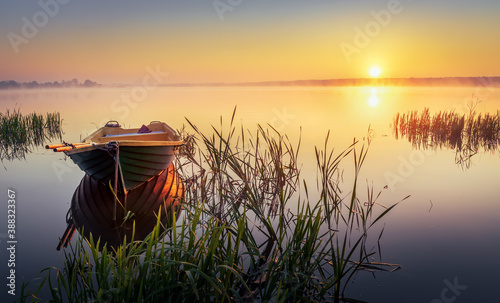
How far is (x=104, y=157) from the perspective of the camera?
21.5 ft

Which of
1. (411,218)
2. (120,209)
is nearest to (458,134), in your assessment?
(411,218)

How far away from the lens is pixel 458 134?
1316cm

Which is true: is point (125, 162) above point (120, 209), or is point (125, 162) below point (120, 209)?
above

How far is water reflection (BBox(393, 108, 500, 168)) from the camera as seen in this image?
12.0 metres

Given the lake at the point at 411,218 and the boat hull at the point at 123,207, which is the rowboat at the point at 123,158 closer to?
the boat hull at the point at 123,207

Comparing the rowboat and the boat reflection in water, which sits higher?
the rowboat

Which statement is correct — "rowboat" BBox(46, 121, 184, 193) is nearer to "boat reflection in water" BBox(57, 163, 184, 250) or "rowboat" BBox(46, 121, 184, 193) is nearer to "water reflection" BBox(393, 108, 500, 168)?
"boat reflection in water" BBox(57, 163, 184, 250)

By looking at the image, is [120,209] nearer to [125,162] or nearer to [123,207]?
[125,162]

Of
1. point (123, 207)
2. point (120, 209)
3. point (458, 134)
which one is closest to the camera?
point (123, 207)

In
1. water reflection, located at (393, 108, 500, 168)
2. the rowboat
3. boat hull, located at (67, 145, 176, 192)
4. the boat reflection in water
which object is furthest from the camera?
water reflection, located at (393, 108, 500, 168)

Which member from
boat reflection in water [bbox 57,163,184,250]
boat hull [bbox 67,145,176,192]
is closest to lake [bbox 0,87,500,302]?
boat reflection in water [bbox 57,163,184,250]

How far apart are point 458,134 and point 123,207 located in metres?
11.4

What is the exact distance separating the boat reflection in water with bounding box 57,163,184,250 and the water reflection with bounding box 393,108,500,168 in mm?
7775

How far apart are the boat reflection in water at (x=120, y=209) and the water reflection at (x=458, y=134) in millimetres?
7775
